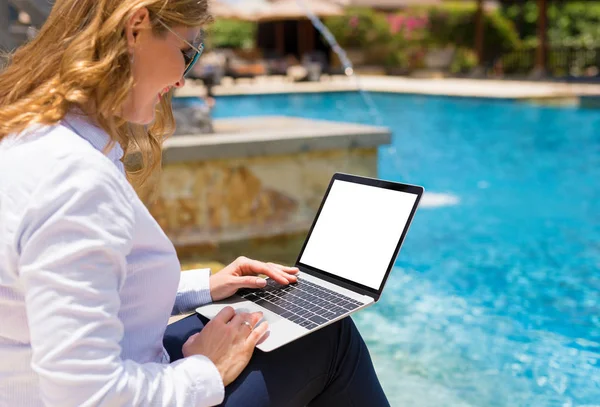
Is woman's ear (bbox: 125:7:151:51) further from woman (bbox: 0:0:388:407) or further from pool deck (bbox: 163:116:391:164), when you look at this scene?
pool deck (bbox: 163:116:391:164)

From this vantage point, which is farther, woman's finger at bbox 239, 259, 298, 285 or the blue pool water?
the blue pool water

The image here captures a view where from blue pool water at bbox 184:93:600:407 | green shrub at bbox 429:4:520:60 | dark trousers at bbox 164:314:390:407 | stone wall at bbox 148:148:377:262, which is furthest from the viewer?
green shrub at bbox 429:4:520:60

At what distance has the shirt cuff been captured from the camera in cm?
116

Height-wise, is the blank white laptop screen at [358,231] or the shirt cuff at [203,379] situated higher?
the blank white laptop screen at [358,231]

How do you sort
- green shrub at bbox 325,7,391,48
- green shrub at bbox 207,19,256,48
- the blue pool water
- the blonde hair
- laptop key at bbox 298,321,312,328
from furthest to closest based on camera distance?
green shrub at bbox 207,19,256,48
green shrub at bbox 325,7,391,48
the blue pool water
laptop key at bbox 298,321,312,328
the blonde hair

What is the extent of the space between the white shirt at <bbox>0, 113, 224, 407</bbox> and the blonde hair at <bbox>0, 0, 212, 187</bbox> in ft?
0.10

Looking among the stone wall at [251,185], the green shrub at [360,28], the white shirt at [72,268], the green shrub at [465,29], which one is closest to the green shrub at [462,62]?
the green shrub at [465,29]

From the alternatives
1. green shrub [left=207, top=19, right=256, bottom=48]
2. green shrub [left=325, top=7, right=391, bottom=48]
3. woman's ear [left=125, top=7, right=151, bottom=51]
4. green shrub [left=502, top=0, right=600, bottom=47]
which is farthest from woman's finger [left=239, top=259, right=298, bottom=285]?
green shrub [left=207, top=19, right=256, bottom=48]

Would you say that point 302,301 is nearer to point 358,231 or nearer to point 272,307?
point 272,307

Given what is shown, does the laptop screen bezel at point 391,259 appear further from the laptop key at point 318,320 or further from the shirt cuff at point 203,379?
the shirt cuff at point 203,379

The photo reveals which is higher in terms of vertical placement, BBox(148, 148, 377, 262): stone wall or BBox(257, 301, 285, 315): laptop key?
BBox(257, 301, 285, 315): laptop key

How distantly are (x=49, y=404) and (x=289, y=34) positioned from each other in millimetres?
32546

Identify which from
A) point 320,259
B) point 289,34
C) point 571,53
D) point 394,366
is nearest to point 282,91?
point 571,53

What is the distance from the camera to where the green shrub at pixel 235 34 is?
32375 mm
